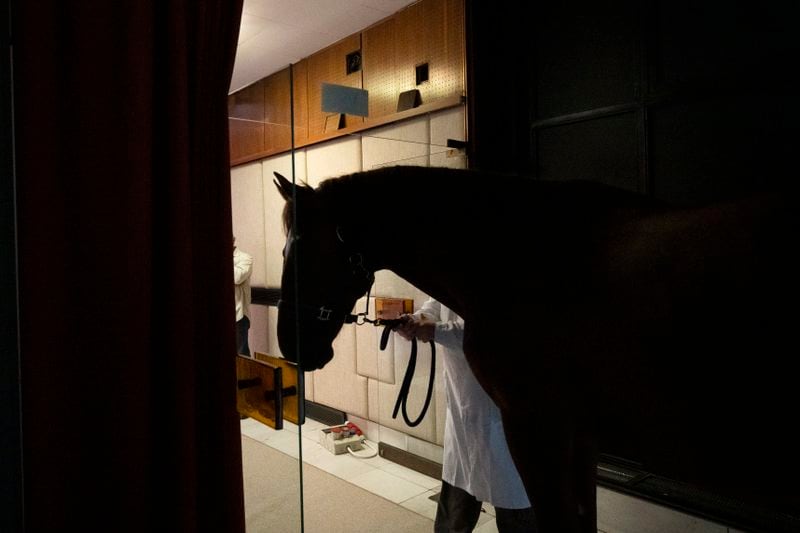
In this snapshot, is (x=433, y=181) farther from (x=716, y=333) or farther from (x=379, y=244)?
(x=716, y=333)

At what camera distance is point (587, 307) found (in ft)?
3.53

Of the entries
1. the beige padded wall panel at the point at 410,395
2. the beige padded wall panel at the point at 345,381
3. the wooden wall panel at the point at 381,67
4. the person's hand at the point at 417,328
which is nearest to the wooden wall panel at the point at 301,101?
the wooden wall panel at the point at 381,67

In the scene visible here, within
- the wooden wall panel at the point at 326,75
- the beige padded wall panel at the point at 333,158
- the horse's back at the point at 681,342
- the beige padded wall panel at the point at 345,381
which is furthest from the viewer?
the wooden wall panel at the point at 326,75

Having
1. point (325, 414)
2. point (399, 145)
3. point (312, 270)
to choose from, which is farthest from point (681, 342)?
point (325, 414)

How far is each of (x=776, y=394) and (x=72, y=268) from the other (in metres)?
1.26

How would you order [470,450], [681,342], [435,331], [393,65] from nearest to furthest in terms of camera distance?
[681,342]
[435,331]
[470,450]
[393,65]

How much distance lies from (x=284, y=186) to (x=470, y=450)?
3.45 feet

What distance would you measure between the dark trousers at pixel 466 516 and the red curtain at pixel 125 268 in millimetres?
961

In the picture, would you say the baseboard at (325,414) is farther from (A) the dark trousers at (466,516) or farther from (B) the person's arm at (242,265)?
(B) the person's arm at (242,265)

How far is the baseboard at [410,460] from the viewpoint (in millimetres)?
2871

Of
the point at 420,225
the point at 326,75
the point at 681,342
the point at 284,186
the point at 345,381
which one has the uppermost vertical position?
the point at 326,75

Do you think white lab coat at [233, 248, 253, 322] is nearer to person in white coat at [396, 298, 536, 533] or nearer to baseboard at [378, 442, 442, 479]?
person in white coat at [396, 298, 536, 533]

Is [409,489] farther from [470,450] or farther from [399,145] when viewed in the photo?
[399,145]

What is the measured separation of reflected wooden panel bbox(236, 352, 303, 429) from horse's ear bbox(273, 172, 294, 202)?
42cm
